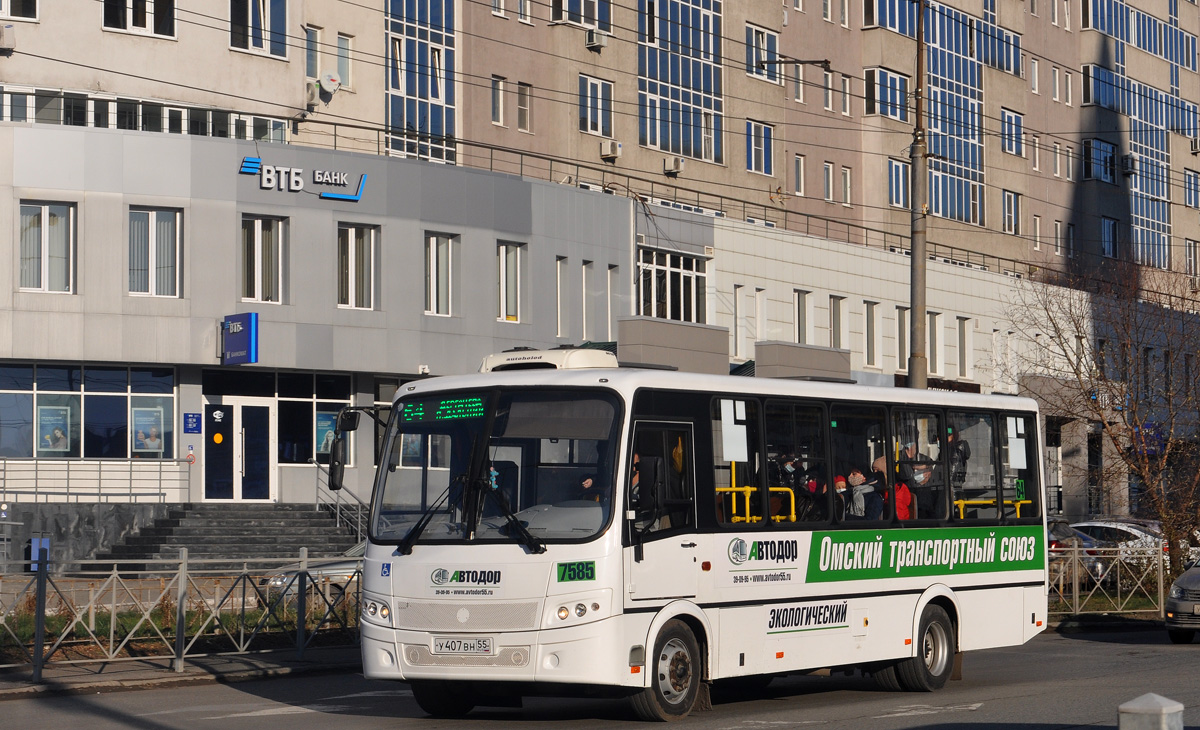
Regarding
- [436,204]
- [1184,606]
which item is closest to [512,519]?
[1184,606]

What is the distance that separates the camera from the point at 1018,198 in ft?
223

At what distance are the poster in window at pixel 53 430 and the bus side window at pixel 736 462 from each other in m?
24.9

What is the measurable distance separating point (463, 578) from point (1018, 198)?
58.2m

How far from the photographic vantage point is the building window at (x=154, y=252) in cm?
3659

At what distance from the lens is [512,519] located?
1324 cm

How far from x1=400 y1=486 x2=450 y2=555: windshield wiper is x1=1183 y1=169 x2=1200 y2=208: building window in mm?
70475

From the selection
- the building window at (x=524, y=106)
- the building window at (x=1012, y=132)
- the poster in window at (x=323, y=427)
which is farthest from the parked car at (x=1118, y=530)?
the building window at (x=1012, y=132)

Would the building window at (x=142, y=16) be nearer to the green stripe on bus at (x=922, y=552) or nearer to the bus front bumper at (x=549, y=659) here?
the green stripe on bus at (x=922, y=552)

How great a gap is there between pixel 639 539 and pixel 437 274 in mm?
27555

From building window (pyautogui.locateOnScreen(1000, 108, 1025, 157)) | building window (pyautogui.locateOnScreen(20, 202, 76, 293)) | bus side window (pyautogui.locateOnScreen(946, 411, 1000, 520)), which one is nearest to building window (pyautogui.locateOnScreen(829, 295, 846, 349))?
building window (pyautogui.locateOnScreen(1000, 108, 1025, 157))

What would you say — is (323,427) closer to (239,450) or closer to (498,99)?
(239,450)

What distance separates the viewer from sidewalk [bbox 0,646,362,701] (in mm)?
16828

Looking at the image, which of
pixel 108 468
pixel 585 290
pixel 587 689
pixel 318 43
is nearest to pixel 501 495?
pixel 587 689

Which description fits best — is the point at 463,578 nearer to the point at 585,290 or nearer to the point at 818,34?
the point at 585,290
